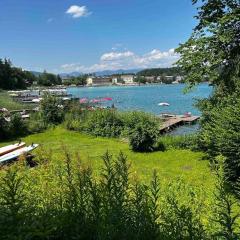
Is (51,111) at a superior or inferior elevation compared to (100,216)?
inferior

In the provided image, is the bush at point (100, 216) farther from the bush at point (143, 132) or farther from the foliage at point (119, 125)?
the foliage at point (119, 125)

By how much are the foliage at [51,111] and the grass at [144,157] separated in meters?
2.62

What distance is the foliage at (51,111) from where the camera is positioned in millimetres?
33594

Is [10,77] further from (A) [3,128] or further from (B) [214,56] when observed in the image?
(B) [214,56]

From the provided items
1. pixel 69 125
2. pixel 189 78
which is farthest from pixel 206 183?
pixel 69 125

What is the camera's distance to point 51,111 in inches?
1321

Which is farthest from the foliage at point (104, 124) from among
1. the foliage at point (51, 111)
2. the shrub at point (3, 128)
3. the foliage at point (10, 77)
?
the foliage at point (10, 77)

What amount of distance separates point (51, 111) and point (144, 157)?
13.6 m

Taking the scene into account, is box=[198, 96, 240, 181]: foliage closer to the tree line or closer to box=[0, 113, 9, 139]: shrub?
box=[0, 113, 9, 139]: shrub

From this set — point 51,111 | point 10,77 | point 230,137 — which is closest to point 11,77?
point 10,77

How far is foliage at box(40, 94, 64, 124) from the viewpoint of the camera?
110 ft

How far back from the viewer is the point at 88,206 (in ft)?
15.4

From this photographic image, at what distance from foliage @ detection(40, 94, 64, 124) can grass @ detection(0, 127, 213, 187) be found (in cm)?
262

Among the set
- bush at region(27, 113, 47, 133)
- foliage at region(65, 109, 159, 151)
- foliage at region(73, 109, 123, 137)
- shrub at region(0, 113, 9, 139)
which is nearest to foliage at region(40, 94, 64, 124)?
bush at region(27, 113, 47, 133)
